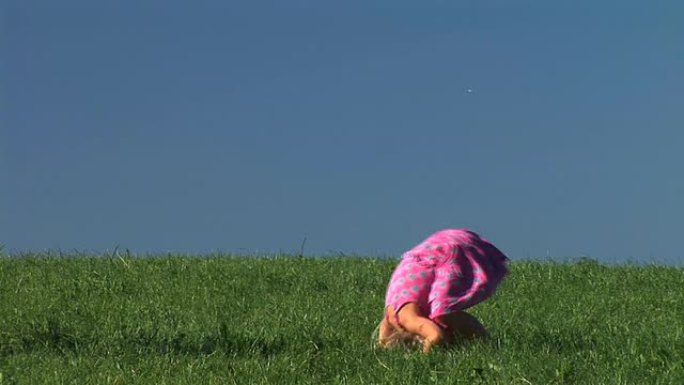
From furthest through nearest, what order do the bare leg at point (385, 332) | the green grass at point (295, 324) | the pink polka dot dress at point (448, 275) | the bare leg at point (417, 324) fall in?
the bare leg at point (385, 332), the pink polka dot dress at point (448, 275), the bare leg at point (417, 324), the green grass at point (295, 324)

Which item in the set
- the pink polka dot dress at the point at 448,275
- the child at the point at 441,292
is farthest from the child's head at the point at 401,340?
the pink polka dot dress at the point at 448,275

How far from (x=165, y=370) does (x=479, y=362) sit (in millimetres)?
2052

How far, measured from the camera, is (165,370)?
719 centimetres

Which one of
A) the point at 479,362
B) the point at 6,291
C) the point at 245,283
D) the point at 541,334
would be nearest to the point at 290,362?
the point at 479,362

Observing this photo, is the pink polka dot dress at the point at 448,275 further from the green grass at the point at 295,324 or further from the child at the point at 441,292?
the green grass at the point at 295,324

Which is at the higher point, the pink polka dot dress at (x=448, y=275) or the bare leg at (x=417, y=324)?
the pink polka dot dress at (x=448, y=275)

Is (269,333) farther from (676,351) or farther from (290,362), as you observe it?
(676,351)

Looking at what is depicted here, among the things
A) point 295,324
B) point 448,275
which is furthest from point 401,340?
point 295,324

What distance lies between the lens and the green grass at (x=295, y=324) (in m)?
7.13

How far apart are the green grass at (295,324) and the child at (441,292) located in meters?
0.25

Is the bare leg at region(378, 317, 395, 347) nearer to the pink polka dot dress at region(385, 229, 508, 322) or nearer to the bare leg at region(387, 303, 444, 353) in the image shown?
the bare leg at region(387, 303, 444, 353)

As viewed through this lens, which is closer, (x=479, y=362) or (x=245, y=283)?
(x=479, y=362)

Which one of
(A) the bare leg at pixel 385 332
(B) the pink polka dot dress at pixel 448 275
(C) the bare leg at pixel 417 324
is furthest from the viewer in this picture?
(A) the bare leg at pixel 385 332

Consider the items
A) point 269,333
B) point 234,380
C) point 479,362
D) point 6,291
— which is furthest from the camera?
point 6,291
